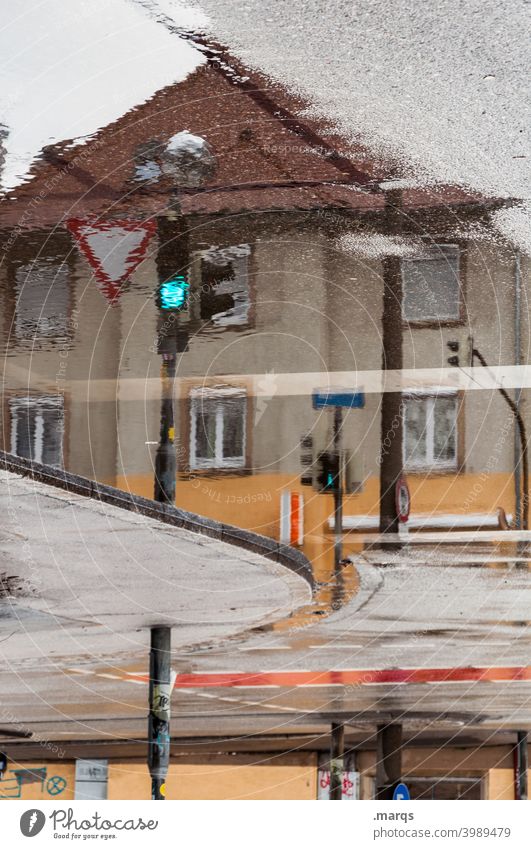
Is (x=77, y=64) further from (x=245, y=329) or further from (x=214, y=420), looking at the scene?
(x=214, y=420)

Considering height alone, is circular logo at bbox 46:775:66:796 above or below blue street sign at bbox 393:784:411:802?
above

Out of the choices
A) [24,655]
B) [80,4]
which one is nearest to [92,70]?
[80,4]

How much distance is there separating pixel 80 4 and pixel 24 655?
1447 millimetres

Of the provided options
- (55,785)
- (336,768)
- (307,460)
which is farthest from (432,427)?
(55,785)

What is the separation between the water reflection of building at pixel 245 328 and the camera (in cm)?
193

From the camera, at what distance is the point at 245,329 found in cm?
199

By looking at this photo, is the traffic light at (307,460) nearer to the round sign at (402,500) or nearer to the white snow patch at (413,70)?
the round sign at (402,500)

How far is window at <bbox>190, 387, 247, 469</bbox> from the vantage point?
1.97 m

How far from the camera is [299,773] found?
2096 millimetres

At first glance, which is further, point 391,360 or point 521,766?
point 521,766

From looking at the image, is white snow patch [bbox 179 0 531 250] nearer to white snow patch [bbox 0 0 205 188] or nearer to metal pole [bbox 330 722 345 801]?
white snow patch [bbox 0 0 205 188]
